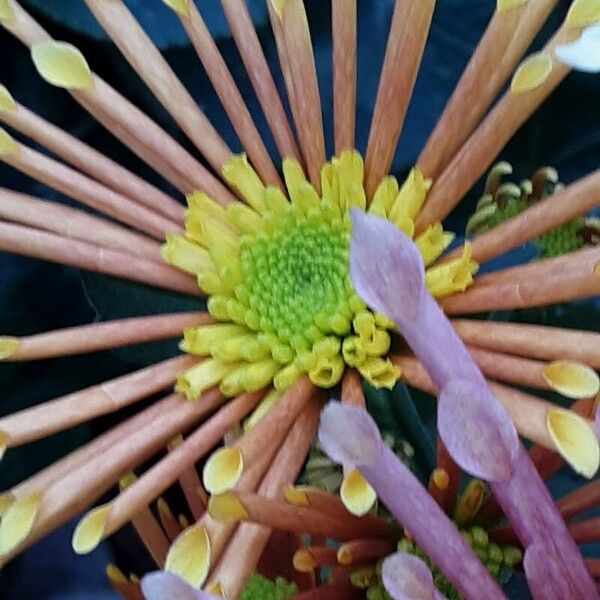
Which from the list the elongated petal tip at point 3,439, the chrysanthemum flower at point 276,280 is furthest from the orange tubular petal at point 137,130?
the elongated petal tip at point 3,439

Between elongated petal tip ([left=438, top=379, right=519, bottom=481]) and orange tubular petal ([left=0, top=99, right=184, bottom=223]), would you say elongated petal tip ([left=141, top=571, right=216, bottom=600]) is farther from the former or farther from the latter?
orange tubular petal ([left=0, top=99, right=184, bottom=223])

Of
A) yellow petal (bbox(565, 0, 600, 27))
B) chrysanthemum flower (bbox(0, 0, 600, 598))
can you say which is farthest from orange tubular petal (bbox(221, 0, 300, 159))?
yellow petal (bbox(565, 0, 600, 27))

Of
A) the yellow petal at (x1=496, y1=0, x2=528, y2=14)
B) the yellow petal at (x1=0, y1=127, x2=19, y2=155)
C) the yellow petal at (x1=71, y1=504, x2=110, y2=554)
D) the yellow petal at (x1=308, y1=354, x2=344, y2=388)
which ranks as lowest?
the yellow petal at (x1=308, y1=354, x2=344, y2=388)

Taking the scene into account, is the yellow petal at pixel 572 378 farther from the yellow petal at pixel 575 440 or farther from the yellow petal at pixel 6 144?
the yellow petal at pixel 6 144

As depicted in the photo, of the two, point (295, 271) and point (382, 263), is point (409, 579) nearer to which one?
point (382, 263)

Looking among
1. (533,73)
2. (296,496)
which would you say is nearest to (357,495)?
(296,496)

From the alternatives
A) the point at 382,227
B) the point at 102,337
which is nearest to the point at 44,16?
the point at 102,337

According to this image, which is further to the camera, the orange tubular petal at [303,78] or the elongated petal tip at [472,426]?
the orange tubular petal at [303,78]
